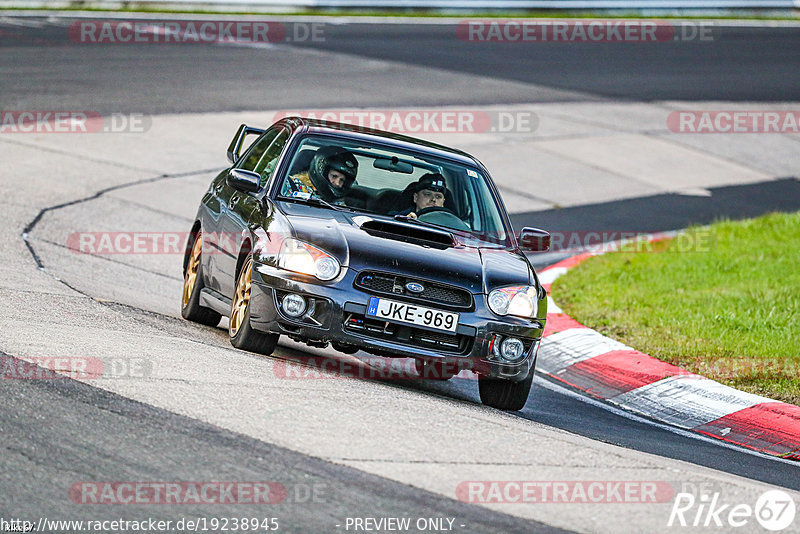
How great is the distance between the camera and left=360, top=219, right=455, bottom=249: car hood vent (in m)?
7.55

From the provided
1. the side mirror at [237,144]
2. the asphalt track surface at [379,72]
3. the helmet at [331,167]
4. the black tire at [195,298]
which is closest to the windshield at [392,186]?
the helmet at [331,167]

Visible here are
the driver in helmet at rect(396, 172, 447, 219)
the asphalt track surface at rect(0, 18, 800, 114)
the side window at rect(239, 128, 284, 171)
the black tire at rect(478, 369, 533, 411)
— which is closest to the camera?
the black tire at rect(478, 369, 533, 411)

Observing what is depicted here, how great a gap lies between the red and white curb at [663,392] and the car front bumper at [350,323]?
1681 mm

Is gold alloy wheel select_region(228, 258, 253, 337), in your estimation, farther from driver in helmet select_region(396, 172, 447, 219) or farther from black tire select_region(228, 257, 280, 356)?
driver in helmet select_region(396, 172, 447, 219)

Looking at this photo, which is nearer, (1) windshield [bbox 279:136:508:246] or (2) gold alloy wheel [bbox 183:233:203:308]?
(1) windshield [bbox 279:136:508:246]

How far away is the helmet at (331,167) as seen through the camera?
27.1 ft

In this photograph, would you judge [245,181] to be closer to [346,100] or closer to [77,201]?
[77,201]

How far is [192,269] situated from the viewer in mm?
9211

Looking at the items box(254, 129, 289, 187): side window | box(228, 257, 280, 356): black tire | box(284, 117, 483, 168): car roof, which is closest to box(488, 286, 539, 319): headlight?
box(228, 257, 280, 356): black tire

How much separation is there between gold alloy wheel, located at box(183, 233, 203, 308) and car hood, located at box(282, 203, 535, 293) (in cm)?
144

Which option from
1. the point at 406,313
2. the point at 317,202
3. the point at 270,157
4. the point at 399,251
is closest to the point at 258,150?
the point at 270,157

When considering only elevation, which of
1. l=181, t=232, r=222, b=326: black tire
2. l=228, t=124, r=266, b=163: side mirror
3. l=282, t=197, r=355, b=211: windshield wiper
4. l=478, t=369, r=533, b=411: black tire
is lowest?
l=478, t=369, r=533, b=411: black tire

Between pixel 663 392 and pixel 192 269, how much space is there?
3.56 m

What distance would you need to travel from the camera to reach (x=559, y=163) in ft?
60.1
